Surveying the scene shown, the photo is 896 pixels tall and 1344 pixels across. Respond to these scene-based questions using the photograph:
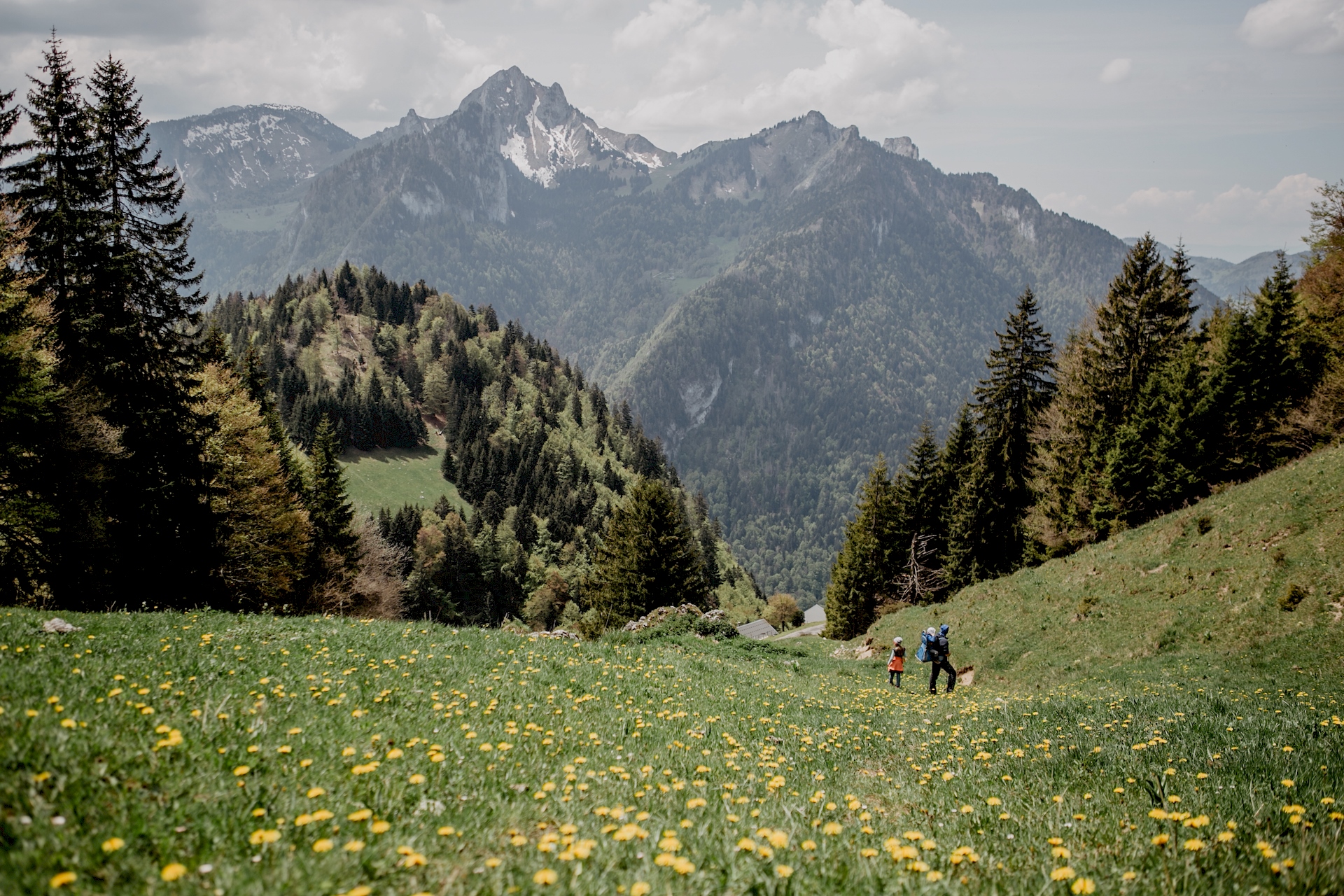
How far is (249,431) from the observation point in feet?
121

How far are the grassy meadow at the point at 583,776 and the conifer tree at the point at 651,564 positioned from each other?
31484 millimetres

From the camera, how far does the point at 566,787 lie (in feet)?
19.0

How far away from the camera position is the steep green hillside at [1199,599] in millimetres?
17297

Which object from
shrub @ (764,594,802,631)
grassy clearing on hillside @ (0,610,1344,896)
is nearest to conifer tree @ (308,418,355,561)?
grassy clearing on hillside @ (0,610,1344,896)

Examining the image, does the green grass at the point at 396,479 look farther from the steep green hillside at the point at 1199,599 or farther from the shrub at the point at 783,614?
the steep green hillside at the point at 1199,599

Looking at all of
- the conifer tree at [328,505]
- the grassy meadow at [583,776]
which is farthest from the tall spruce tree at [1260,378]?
the conifer tree at [328,505]

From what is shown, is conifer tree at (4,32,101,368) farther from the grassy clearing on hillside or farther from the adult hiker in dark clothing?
the adult hiker in dark clothing

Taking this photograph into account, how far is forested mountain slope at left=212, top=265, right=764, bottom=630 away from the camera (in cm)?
9300

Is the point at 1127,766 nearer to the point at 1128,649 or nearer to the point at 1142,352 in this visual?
the point at 1128,649

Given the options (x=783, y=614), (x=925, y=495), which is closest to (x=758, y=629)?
(x=783, y=614)

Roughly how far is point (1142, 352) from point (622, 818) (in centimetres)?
4014

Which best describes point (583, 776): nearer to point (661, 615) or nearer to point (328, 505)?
point (661, 615)

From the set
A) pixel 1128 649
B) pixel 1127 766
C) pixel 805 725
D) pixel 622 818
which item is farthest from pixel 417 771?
pixel 1128 649

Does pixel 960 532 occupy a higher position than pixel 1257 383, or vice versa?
pixel 1257 383
